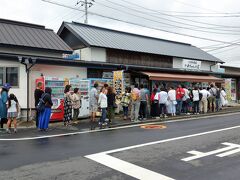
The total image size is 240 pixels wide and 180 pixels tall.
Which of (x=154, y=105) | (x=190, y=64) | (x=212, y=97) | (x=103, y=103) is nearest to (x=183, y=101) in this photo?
(x=154, y=105)

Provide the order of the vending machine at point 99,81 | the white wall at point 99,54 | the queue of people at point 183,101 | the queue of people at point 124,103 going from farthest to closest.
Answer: the white wall at point 99,54
the queue of people at point 183,101
the vending machine at point 99,81
the queue of people at point 124,103

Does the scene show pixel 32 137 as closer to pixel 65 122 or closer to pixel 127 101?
pixel 65 122

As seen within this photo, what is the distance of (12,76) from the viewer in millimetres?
14164

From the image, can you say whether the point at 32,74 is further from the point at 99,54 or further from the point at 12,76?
the point at 99,54

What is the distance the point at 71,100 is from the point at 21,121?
8.84 feet

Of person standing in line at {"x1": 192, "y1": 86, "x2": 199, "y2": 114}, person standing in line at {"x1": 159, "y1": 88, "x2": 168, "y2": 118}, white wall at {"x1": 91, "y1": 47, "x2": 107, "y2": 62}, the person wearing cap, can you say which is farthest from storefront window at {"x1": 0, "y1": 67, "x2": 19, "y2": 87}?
person standing in line at {"x1": 192, "y1": 86, "x2": 199, "y2": 114}

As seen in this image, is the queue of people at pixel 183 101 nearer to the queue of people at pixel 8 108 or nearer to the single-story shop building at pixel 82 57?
the single-story shop building at pixel 82 57

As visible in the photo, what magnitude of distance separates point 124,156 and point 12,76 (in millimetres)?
9087

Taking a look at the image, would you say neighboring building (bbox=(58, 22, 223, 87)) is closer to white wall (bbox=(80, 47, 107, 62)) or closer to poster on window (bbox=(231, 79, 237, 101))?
white wall (bbox=(80, 47, 107, 62))

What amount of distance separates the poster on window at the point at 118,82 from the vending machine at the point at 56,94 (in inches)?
128

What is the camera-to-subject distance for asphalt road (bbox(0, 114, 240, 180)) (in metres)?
5.73

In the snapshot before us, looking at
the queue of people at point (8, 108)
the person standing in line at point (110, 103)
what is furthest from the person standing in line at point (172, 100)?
the queue of people at point (8, 108)

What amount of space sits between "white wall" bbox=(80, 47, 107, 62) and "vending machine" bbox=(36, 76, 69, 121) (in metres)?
6.98

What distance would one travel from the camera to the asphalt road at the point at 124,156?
5734 millimetres
